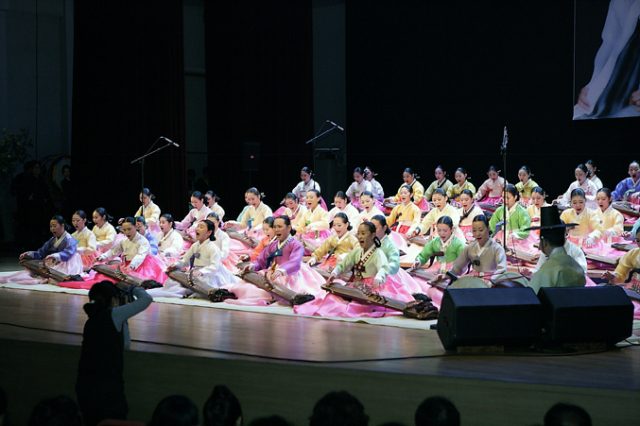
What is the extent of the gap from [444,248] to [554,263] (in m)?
2.39

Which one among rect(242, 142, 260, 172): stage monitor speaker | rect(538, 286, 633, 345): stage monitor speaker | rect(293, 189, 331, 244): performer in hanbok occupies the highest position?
rect(242, 142, 260, 172): stage monitor speaker

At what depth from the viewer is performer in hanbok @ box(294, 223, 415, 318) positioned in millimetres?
6266

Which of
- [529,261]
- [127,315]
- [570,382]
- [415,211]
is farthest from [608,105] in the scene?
[127,315]

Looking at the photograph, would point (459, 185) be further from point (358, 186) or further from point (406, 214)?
point (406, 214)

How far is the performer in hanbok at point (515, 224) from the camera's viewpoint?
28.1ft

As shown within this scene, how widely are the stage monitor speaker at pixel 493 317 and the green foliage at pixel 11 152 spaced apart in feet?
27.9

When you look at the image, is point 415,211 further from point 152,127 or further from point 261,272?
point 152,127

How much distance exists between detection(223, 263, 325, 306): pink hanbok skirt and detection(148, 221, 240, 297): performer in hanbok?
0.29 m

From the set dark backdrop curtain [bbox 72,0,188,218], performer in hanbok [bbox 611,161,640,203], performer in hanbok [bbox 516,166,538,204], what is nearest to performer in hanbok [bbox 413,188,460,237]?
performer in hanbok [bbox 516,166,538,204]

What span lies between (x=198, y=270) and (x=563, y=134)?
7647mm

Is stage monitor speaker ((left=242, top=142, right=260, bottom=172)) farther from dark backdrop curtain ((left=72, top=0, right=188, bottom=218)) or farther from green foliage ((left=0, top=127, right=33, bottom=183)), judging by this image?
green foliage ((left=0, top=127, right=33, bottom=183))

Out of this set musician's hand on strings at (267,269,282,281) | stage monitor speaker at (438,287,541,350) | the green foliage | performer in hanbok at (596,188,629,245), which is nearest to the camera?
stage monitor speaker at (438,287,541,350)

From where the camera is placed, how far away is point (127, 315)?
3.91 m

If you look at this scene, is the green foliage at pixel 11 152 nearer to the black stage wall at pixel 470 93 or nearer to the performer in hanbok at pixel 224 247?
the performer in hanbok at pixel 224 247
